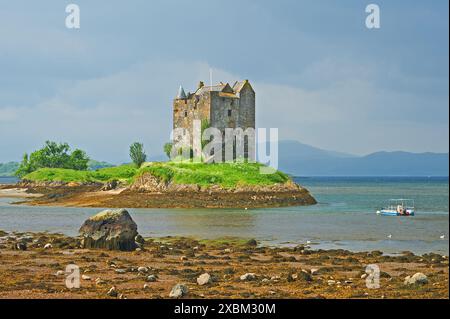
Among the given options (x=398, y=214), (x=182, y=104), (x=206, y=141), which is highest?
(x=182, y=104)

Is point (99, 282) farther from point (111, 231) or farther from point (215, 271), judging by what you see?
point (111, 231)

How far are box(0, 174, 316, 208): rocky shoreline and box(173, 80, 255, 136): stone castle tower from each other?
60.8ft

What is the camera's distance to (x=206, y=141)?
10012 centimetres

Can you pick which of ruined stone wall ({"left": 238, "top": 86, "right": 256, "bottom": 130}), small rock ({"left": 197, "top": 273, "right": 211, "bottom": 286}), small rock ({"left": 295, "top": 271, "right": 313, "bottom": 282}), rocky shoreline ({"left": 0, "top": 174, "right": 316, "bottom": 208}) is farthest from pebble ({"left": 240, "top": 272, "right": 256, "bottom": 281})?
ruined stone wall ({"left": 238, "top": 86, "right": 256, "bottom": 130})

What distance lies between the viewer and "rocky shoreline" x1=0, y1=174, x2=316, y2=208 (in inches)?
3059

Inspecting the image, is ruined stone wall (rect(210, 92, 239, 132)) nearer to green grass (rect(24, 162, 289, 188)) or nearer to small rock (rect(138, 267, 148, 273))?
green grass (rect(24, 162, 289, 188))

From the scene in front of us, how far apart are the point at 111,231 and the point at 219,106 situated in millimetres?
69021

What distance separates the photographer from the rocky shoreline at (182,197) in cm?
7769

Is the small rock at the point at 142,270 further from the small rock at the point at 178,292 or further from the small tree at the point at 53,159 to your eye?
the small tree at the point at 53,159

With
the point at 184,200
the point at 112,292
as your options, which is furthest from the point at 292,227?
the point at 112,292

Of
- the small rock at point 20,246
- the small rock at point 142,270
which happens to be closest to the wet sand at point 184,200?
the small rock at point 20,246
